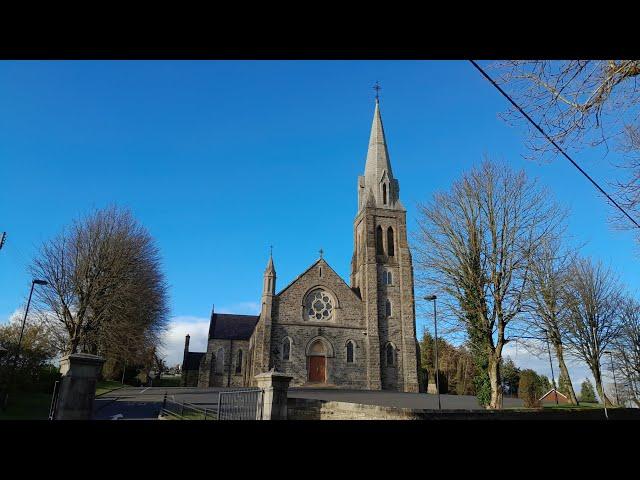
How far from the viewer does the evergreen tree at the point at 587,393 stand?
55.6 m

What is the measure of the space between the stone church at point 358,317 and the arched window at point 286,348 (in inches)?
3.0

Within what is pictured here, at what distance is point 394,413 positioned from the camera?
1320 cm

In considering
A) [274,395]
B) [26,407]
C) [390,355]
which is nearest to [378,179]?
[390,355]

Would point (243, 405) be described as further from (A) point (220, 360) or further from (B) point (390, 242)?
(A) point (220, 360)

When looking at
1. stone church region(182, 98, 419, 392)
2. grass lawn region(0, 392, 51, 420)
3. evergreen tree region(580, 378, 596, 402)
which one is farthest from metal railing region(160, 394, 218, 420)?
evergreen tree region(580, 378, 596, 402)

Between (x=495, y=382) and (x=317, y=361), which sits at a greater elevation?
(x=317, y=361)

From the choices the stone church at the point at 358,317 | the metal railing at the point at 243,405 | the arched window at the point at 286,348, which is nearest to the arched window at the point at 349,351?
Answer: the stone church at the point at 358,317

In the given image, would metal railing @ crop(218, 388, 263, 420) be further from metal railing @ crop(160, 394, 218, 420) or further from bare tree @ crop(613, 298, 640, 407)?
bare tree @ crop(613, 298, 640, 407)

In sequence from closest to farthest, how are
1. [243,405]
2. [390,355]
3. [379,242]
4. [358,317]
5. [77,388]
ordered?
[77,388], [243,405], [390,355], [358,317], [379,242]

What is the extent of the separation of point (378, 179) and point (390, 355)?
16795mm

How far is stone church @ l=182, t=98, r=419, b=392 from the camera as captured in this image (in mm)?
34375

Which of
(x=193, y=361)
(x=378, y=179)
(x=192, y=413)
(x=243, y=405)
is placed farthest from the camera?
(x=193, y=361)
